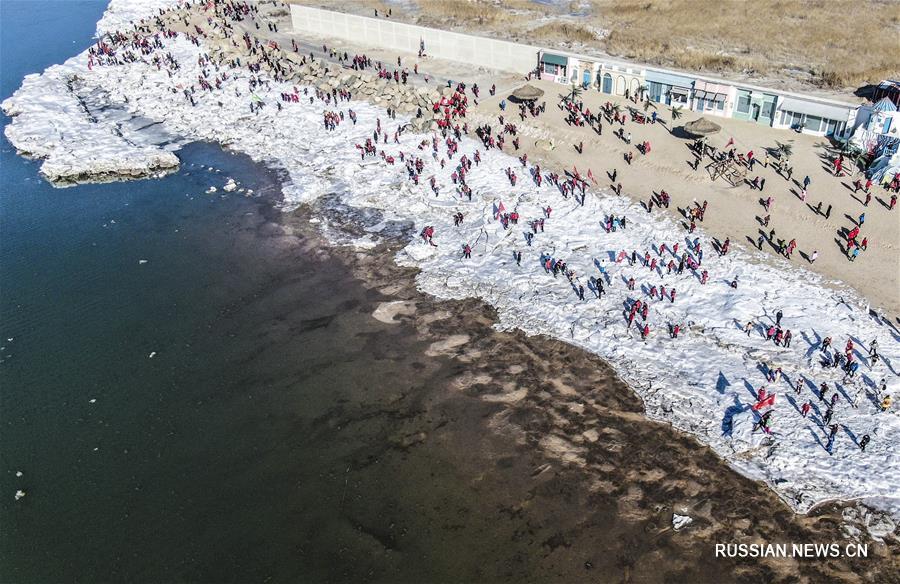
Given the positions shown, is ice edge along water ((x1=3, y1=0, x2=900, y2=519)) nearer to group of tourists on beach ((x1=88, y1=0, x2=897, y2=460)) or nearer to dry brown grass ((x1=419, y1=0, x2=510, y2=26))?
group of tourists on beach ((x1=88, y1=0, x2=897, y2=460))

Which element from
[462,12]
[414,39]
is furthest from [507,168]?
[462,12]

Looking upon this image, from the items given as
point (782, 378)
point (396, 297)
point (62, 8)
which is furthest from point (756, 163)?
point (62, 8)

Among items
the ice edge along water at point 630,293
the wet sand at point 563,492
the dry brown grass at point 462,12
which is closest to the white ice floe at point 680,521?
the wet sand at point 563,492

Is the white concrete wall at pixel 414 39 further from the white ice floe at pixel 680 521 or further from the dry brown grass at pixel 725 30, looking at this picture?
the white ice floe at pixel 680 521

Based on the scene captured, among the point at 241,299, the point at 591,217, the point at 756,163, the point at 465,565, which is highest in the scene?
the point at 756,163

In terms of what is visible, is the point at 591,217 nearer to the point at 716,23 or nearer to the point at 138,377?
the point at 138,377

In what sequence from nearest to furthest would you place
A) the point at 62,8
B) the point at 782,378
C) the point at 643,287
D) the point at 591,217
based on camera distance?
the point at 782,378 → the point at 643,287 → the point at 591,217 → the point at 62,8
